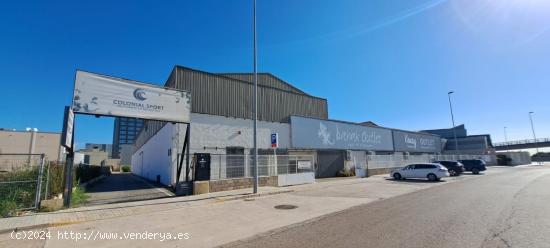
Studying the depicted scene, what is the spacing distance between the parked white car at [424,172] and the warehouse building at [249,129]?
655cm

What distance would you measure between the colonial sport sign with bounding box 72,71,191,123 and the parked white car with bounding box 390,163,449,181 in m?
19.9

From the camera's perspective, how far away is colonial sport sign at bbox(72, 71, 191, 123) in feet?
40.5

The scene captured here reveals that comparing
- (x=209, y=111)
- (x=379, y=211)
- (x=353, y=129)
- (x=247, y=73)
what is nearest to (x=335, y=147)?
(x=353, y=129)

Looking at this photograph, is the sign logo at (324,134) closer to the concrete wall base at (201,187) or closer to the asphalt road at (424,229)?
the concrete wall base at (201,187)

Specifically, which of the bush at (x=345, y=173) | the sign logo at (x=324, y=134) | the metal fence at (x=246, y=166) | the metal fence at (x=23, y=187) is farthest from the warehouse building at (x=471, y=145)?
the metal fence at (x=23, y=187)

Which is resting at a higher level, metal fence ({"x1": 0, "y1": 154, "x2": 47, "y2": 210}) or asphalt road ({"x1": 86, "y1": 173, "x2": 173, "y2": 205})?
metal fence ({"x1": 0, "y1": 154, "x2": 47, "y2": 210})

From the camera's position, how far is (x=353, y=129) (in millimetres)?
33250

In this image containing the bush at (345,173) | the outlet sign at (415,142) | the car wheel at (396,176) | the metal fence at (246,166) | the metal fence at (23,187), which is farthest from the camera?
the outlet sign at (415,142)

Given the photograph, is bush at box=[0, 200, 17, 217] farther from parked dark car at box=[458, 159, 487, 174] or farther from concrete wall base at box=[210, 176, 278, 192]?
parked dark car at box=[458, 159, 487, 174]

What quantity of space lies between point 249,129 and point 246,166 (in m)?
5.05

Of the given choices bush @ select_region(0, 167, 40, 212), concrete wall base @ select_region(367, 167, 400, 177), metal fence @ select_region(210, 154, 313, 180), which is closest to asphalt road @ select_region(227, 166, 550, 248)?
metal fence @ select_region(210, 154, 313, 180)

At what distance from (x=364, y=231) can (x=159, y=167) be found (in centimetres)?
2020

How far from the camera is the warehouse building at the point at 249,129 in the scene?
1958 centimetres

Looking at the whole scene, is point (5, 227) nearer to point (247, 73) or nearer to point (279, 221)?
point (279, 221)
